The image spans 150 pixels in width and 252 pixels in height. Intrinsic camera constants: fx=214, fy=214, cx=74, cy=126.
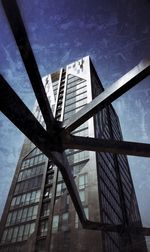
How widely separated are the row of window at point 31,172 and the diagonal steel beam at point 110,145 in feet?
108

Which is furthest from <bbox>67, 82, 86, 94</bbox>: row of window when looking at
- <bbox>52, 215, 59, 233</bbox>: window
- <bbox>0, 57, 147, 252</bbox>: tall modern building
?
<bbox>52, 215, 59, 233</bbox>: window

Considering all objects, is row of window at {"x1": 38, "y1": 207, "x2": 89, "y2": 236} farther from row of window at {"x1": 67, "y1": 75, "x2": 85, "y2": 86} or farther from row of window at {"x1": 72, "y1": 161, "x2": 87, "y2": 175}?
row of window at {"x1": 67, "y1": 75, "x2": 85, "y2": 86}

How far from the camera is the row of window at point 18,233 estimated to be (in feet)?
90.3

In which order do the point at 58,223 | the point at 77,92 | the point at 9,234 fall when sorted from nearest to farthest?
the point at 58,223 → the point at 9,234 → the point at 77,92

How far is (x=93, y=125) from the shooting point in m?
37.6

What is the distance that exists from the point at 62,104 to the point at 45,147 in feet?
144

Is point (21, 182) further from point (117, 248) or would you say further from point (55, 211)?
point (117, 248)

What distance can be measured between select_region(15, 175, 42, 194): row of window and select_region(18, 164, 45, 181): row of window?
0.94m

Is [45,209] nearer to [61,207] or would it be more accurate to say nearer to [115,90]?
[61,207]

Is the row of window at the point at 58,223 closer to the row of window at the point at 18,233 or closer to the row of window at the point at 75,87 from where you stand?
the row of window at the point at 18,233

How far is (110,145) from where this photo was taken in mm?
4457

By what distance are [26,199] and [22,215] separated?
2.68m

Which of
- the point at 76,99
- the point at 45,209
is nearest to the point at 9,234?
the point at 45,209

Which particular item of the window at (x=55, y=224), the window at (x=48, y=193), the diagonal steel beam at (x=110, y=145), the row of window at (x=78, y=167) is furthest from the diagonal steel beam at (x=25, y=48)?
the window at (x=48, y=193)
